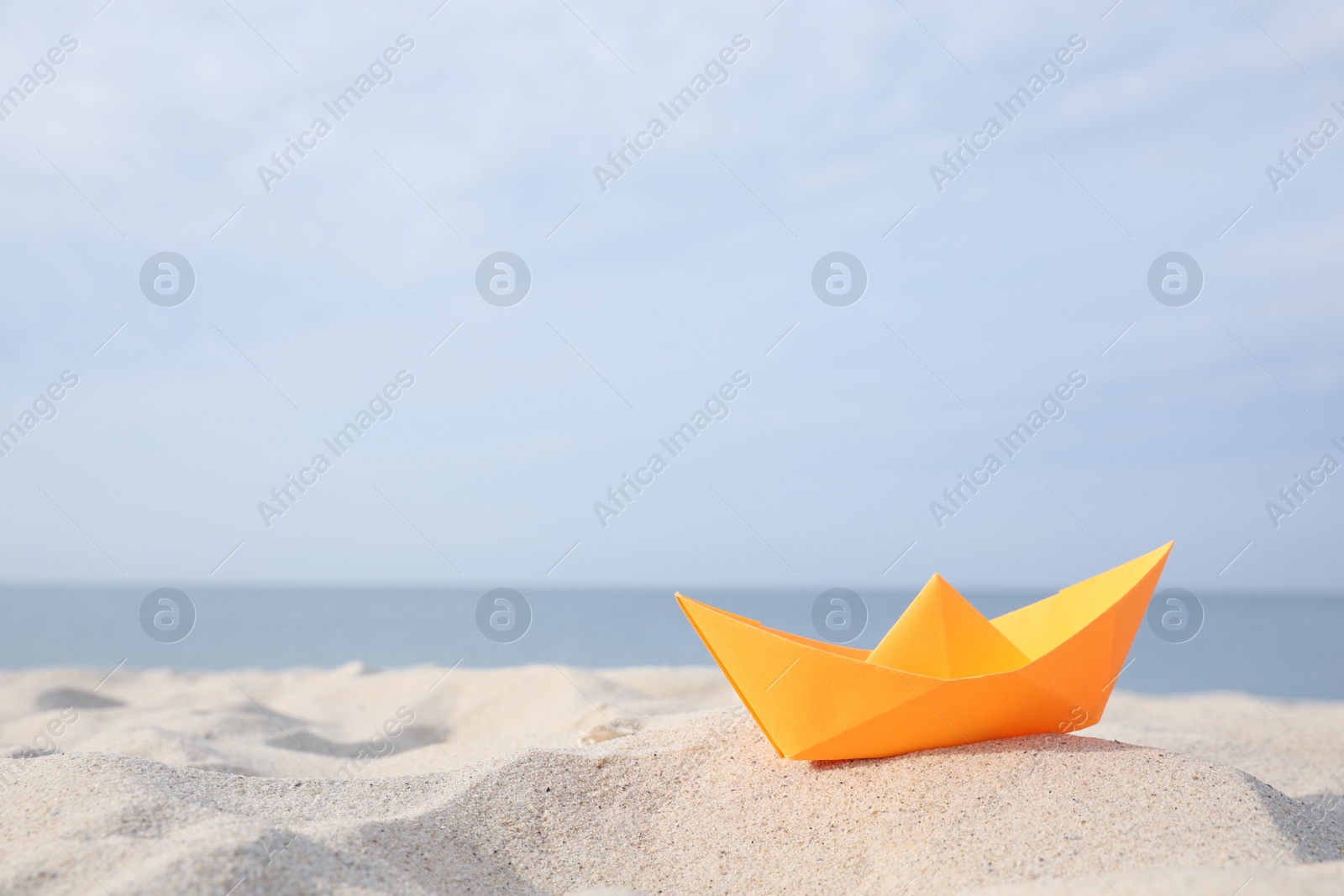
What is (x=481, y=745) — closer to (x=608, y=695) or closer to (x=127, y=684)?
(x=608, y=695)

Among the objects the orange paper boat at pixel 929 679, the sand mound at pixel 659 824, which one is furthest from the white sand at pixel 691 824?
the orange paper boat at pixel 929 679

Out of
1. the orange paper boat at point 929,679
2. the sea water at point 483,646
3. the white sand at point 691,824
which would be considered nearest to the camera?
the white sand at point 691,824

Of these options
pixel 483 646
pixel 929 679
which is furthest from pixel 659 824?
pixel 483 646

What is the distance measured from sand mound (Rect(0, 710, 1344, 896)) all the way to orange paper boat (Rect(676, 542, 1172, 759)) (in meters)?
0.13

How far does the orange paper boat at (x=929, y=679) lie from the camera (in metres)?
3.46

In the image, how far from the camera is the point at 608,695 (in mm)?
7176

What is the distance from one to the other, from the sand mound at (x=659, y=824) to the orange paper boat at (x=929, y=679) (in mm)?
134

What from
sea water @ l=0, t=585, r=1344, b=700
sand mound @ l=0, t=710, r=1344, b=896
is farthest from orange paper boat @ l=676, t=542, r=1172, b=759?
sea water @ l=0, t=585, r=1344, b=700

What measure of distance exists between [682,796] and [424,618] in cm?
3907

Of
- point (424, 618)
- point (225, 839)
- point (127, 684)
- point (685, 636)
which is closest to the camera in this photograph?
point (225, 839)

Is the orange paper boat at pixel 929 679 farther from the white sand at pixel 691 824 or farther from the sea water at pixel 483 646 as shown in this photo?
the sea water at pixel 483 646

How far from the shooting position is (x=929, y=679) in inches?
134

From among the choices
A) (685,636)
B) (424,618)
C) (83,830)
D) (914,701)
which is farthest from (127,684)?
(424,618)

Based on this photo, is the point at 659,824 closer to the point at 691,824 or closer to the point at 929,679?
the point at 691,824
